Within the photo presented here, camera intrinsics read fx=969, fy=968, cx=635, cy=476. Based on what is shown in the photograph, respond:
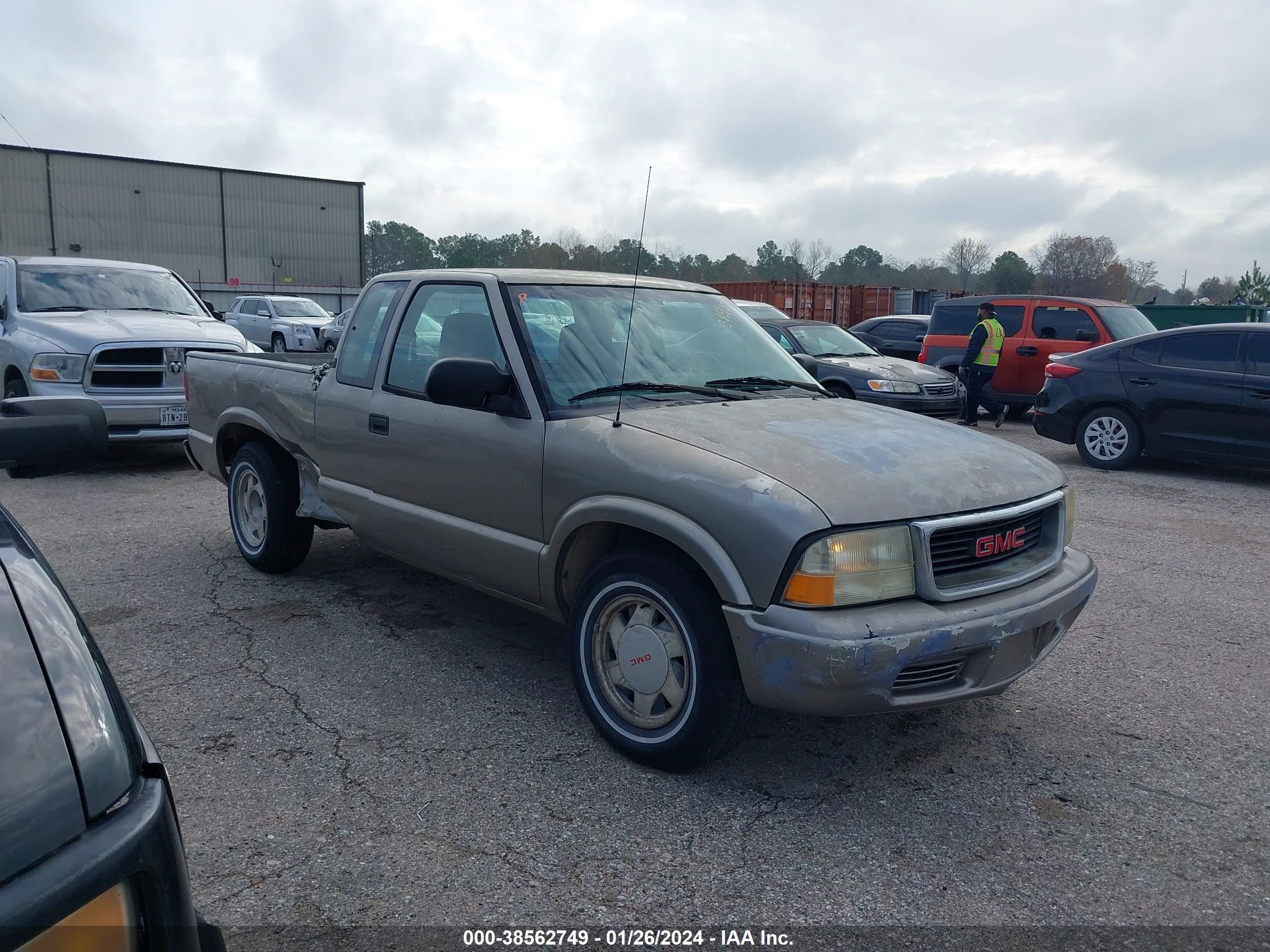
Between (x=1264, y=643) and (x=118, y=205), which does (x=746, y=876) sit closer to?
(x=1264, y=643)

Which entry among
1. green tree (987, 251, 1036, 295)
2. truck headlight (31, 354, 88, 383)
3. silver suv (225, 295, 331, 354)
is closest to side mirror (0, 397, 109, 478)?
truck headlight (31, 354, 88, 383)

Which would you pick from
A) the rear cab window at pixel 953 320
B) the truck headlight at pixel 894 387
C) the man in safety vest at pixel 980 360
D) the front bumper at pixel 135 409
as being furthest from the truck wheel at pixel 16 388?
the rear cab window at pixel 953 320

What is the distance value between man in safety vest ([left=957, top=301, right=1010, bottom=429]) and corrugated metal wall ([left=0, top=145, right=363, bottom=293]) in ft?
112

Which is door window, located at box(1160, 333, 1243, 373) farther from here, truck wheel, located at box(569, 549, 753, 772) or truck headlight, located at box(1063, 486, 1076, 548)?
truck wheel, located at box(569, 549, 753, 772)

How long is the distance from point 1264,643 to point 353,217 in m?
47.8

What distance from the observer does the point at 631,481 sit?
3322mm

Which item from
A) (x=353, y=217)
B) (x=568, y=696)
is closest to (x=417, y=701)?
(x=568, y=696)

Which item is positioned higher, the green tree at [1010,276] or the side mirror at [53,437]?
the green tree at [1010,276]

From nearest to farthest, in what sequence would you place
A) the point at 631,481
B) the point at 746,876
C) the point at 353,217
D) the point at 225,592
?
the point at 746,876, the point at 631,481, the point at 225,592, the point at 353,217

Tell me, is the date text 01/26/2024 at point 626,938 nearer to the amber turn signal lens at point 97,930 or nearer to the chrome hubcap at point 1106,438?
the amber turn signal lens at point 97,930

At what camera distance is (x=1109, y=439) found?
10078mm

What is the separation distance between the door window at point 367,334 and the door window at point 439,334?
0.16 m

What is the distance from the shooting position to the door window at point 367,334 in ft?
15.4

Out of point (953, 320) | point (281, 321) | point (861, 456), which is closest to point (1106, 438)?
point (953, 320)
